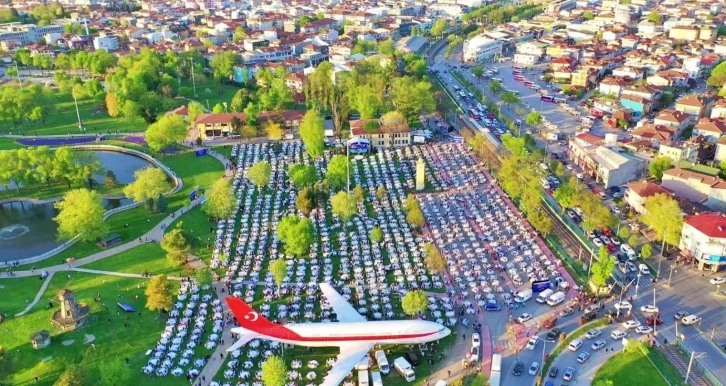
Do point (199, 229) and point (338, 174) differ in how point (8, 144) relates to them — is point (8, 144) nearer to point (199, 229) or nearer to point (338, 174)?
point (199, 229)

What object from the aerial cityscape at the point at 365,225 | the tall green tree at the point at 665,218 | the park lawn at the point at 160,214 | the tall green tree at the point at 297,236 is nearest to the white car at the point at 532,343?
the aerial cityscape at the point at 365,225

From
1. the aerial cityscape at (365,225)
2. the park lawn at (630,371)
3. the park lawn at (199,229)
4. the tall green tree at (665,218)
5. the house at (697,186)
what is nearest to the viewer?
the park lawn at (630,371)

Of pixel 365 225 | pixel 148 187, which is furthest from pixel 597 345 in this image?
pixel 148 187

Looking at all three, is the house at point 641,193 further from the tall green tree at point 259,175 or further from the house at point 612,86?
the house at point 612,86

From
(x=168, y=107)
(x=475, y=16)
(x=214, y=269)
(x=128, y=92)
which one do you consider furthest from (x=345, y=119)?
(x=475, y=16)

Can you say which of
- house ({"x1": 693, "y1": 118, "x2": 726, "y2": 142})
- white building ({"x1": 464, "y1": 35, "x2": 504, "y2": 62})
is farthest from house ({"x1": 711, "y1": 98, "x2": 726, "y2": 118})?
white building ({"x1": 464, "y1": 35, "x2": 504, "y2": 62})
